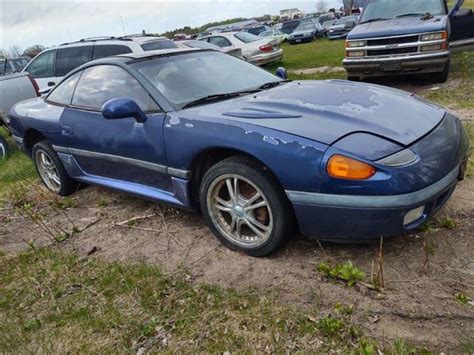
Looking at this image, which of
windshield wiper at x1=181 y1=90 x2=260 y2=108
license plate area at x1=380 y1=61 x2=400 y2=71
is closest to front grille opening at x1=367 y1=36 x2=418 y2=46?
license plate area at x1=380 y1=61 x2=400 y2=71

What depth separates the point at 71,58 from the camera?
9086 mm

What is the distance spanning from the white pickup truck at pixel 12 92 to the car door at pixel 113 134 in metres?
4.16

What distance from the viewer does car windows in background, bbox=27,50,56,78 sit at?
31.2ft

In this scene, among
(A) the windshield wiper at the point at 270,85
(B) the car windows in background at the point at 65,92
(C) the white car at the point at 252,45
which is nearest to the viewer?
(A) the windshield wiper at the point at 270,85

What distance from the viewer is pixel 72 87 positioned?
436 cm

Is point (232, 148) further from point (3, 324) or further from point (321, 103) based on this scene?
point (3, 324)

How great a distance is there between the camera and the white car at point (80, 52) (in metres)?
8.27

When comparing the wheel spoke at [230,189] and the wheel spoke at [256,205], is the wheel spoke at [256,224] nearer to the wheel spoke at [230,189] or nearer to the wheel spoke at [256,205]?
the wheel spoke at [256,205]

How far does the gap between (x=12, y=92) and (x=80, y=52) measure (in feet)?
5.63

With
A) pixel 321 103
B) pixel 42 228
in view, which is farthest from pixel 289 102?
pixel 42 228

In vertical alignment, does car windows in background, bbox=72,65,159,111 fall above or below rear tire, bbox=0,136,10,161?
above

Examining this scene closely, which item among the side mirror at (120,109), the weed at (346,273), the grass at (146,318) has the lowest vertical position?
the grass at (146,318)

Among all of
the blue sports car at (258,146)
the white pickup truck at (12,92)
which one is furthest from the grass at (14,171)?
the blue sports car at (258,146)

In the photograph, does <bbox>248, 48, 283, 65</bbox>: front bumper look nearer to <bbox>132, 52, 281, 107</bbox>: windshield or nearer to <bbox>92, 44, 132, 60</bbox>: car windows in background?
<bbox>92, 44, 132, 60</bbox>: car windows in background
